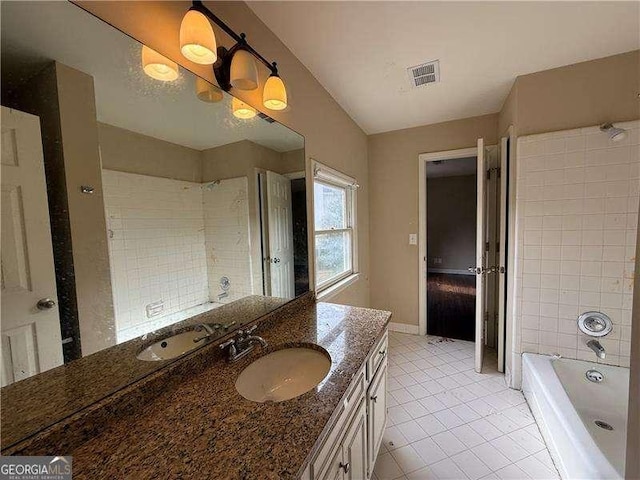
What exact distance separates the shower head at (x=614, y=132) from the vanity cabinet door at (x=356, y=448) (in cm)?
228

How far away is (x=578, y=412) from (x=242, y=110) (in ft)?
8.99

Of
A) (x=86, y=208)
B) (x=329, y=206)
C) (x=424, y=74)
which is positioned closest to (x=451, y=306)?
(x=329, y=206)

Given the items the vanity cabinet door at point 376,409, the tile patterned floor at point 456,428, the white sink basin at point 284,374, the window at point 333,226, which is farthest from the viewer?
the window at point 333,226

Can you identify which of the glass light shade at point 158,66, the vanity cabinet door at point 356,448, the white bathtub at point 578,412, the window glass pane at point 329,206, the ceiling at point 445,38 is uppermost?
the ceiling at point 445,38

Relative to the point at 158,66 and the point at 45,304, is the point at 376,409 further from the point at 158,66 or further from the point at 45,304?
the point at 158,66

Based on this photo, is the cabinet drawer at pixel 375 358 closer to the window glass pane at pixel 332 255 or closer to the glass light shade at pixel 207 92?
the window glass pane at pixel 332 255

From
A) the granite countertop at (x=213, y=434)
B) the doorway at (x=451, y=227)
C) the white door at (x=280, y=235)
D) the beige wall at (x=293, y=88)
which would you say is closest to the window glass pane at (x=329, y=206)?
the beige wall at (x=293, y=88)

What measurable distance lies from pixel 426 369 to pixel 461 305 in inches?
82.0

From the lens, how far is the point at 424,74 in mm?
1937

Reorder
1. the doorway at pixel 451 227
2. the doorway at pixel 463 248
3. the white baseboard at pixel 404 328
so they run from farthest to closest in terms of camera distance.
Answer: the doorway at pixel 451 227
the white baseboard at pixel 404 328
the doorway at pixel 463 248

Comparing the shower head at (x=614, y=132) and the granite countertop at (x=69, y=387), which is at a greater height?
the shower head at (x=614, y=132)

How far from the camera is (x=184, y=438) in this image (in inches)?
26.6

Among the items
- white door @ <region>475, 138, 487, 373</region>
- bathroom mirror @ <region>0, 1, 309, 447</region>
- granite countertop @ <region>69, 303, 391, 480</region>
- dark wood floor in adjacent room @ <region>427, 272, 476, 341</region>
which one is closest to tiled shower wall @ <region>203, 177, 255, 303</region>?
bathroom mirror @ <region>0, 1, 309, 447</region>

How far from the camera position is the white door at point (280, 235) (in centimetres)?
156
